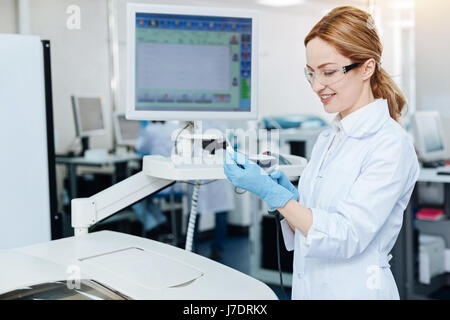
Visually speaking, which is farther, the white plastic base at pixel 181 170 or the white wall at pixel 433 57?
the white wall at pixel 433 57

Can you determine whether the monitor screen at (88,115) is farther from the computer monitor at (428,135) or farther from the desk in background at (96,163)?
the computer monitor at (428,135)

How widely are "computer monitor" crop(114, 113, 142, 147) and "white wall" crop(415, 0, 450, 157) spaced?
2.45 metres

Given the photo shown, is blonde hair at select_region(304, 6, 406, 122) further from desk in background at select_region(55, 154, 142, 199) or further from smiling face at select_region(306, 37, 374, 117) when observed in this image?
desk in background at select_region(55, 154, 142, 199)

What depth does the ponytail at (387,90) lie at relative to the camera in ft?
3.71

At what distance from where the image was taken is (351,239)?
3.17 ft

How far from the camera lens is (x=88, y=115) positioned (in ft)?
13.8

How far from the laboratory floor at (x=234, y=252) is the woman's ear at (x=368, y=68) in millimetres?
2159

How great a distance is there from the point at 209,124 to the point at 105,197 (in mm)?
2387

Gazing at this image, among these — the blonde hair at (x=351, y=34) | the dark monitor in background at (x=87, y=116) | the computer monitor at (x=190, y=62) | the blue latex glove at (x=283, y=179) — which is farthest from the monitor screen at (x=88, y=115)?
the blonde hair at (x=351, y=34)

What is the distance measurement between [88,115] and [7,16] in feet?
3.55

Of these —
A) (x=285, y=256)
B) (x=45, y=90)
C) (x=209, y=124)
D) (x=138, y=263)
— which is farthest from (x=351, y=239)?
(x=209, y=124)

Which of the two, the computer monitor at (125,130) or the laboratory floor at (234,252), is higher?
the computer monitor at (125,130)

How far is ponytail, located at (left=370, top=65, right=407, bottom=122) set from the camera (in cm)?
113
